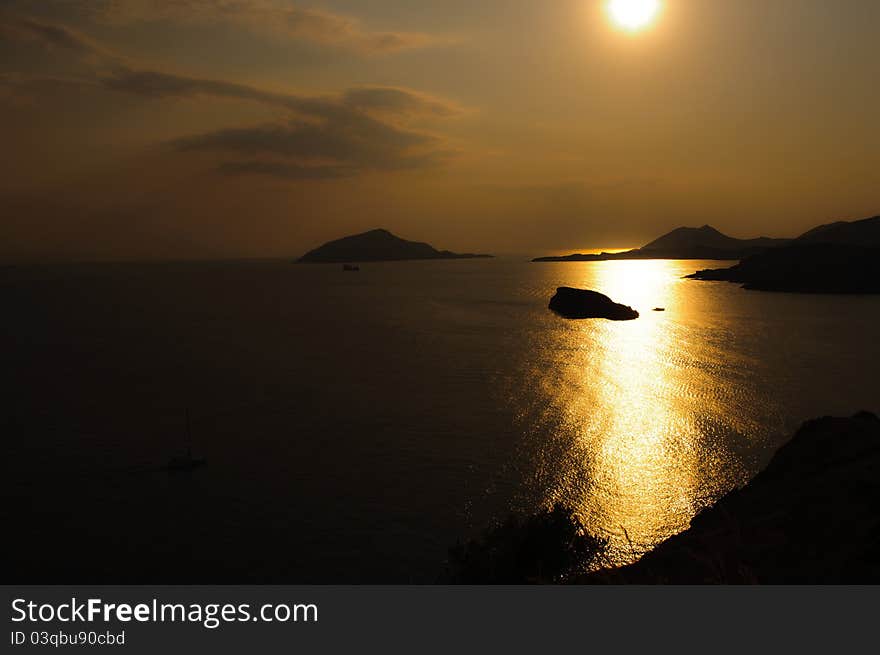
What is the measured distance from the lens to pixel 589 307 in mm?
128250

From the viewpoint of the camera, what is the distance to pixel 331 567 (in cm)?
2845

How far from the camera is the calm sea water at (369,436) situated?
30.9 m

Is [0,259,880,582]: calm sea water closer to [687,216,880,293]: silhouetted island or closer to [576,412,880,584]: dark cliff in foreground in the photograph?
[576,412,880,584]: dark cliff in foreground

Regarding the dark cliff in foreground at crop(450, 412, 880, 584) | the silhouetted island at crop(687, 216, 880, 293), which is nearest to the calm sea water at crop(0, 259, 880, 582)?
the dark cliff in foreground at crop(450, 412, 880, 584)

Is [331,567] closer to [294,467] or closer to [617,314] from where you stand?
[294,467]

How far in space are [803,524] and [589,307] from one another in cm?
11115

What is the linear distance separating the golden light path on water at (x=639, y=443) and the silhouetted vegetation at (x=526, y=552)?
197 centimetres

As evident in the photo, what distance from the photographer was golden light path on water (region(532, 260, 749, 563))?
3359 centimetres

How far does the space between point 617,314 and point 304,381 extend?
262 feet

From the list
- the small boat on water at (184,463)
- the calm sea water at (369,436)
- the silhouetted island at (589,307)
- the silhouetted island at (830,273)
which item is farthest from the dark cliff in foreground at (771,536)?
the silhouetted island at (830,273)

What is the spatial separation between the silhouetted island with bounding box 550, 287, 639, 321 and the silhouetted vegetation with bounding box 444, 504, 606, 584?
98.4 meters

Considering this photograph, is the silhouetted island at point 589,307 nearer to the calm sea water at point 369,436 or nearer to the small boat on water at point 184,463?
the calm sea water at point 369,436

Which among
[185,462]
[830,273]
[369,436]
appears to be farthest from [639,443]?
[830,273]

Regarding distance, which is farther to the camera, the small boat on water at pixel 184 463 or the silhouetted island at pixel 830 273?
the silhouetted island at pixel 830 273
